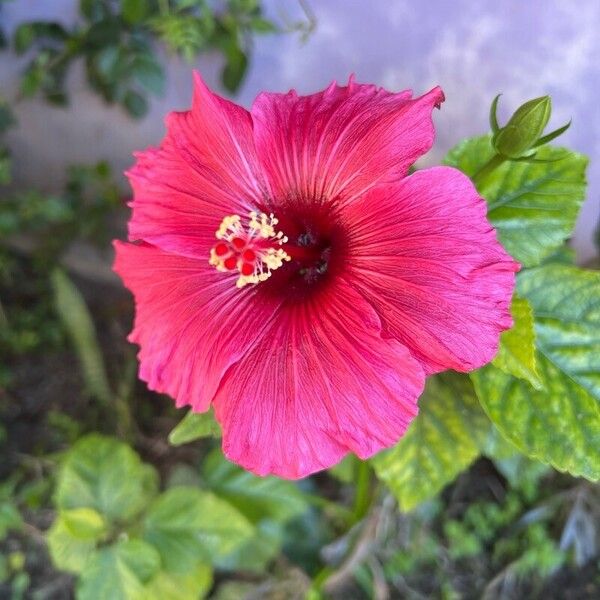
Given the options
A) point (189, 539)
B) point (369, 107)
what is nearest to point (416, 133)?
point (369, 107)

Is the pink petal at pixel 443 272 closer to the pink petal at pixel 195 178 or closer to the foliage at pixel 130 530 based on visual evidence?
the pink petal at pixel 195 178

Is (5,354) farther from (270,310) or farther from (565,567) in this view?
(565,567)

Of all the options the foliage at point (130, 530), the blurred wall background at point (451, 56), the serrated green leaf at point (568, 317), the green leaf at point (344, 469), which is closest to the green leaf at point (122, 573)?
the foliage at point (130, 530)

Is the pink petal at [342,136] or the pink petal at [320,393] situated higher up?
the pink petal at [342,136]

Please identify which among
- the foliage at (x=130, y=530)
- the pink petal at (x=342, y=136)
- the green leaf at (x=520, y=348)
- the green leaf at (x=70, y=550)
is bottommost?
the green leaf at (x=70, y=550)

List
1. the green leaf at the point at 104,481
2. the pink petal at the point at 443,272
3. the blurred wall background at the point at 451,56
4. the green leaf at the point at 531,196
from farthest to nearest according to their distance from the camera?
the green leaf at the point at 104,481 < the blurred wall background at the point at 451,56 < the green leaf at the point at 531,196 < the pink petal at the point at 443,272

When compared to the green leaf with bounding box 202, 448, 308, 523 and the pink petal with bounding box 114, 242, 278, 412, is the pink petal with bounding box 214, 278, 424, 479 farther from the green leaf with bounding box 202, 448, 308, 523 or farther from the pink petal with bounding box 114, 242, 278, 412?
the green leaf with bounding box 202, 448, 308, 523

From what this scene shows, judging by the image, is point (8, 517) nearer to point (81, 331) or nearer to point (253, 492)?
point (81, 331)
